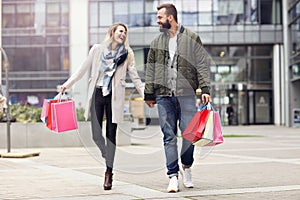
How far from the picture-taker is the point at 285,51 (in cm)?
3762

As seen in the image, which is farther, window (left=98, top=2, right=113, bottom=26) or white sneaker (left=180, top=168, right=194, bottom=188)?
window (left=98, top=2, right=113, bottom=26)

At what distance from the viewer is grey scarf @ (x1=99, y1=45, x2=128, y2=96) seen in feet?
20.9

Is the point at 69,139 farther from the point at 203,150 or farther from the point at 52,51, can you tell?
the point at 52,51

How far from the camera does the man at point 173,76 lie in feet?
20.3

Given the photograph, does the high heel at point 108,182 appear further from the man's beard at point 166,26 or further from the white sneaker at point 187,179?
the man's beard at point 166,26

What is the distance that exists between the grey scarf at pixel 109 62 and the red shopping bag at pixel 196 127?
38.3 inches

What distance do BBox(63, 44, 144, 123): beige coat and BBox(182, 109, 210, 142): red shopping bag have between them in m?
0.72

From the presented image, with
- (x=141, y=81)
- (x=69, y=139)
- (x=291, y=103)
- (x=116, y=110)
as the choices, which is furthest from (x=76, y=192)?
(x=291, y=103)

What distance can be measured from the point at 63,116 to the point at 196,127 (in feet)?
5.08

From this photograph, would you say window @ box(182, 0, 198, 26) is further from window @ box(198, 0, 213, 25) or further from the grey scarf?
the grey scarf

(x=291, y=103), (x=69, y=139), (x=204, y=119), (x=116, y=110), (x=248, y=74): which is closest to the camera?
(x=204, y=119)

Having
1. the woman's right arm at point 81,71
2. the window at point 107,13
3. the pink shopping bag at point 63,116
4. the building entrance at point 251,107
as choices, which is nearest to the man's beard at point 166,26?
the woman's right arm at point 81,71

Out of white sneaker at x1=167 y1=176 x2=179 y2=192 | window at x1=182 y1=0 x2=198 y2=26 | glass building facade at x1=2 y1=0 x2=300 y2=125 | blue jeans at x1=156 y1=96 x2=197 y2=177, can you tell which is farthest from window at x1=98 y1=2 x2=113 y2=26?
white sneaker at x1=167 y1=176 x2=179 y2=192

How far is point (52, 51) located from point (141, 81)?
3238cm
